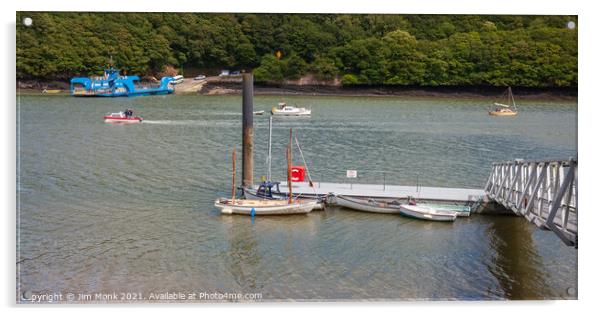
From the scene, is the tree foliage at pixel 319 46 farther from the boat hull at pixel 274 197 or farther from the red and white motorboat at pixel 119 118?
the red and white motorboat at pixel 119 118

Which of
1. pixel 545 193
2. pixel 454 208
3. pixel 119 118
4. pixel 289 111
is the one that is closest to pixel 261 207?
pixel 454 208

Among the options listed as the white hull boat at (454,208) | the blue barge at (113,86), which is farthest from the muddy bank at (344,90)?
the white hull boat at (454,208)

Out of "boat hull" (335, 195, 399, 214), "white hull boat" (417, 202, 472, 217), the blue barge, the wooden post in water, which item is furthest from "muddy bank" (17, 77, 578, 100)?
the wooden post in water

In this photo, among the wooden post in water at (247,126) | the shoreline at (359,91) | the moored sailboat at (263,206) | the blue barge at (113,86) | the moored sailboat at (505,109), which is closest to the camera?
the moored sailboat at (263,206)

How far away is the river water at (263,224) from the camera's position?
13078mm

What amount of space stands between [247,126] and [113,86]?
1207cm

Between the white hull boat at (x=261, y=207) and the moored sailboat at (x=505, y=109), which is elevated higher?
the moored sailboat at (x=505, y=109)

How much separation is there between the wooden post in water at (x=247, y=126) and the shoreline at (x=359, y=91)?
465 centimetres

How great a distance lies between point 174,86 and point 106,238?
14.2m

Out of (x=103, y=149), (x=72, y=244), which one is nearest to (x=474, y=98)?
(x=103, y=149)

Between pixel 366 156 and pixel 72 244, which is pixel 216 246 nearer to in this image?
pixel 72 244

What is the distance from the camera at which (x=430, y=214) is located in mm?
17750

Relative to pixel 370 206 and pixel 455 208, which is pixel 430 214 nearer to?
pixel 455 208

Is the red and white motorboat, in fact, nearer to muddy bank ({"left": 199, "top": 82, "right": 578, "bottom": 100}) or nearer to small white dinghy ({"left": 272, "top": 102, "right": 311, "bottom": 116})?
muddy bank ({"left": 199, "top": 82, "right": 578, "bottom": 100})
